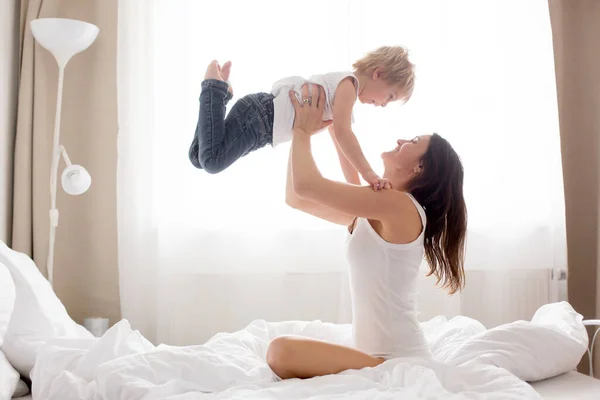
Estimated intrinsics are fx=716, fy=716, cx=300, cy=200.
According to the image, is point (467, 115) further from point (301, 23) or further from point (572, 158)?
point (301, 23)

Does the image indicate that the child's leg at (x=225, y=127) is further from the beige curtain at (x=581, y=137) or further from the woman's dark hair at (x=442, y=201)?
the beige curtain at (x=581, y=137)

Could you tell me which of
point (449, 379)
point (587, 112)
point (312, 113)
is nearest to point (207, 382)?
point (449, 379)

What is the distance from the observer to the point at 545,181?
372 centimetres

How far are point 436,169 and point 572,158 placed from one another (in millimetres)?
1995

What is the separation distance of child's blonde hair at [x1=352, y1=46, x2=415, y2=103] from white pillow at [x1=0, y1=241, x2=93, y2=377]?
4.29 feet

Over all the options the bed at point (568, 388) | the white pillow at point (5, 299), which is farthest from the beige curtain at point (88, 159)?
the bed at point (568, 388)

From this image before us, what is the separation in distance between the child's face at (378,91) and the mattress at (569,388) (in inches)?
39.9

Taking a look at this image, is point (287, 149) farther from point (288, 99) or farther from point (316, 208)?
point (288, 99)

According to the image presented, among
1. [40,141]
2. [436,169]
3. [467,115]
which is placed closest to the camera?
[436,169]

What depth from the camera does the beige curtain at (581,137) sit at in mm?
3785

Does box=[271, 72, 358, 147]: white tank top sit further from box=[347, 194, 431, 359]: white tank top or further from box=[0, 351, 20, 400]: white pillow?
box=[0, 351, 20, 400]: white pillow

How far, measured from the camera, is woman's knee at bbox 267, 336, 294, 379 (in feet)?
6.21

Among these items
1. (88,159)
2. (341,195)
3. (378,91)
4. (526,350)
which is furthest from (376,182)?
(88,159)

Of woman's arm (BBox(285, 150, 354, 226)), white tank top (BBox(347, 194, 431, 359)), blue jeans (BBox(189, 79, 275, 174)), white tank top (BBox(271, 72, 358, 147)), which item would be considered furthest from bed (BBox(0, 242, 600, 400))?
white tank top (BBox(271, 72, 358, 147))
